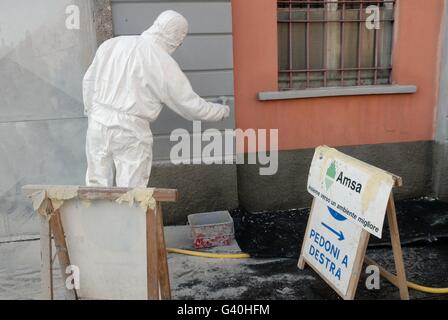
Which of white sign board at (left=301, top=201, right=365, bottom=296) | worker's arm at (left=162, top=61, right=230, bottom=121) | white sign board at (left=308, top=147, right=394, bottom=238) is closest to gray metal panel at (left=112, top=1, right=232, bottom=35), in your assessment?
worker's arm at (left=162, top=61, right=230, bottom=121)

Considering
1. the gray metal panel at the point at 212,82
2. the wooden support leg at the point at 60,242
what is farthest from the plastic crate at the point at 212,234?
the wooden support leg at the point at 60,242

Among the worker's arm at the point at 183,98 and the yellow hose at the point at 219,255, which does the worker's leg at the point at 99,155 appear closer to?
the worker's arm at the point at 183,98

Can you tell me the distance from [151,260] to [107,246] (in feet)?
1.05

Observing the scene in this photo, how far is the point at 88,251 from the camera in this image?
275cm

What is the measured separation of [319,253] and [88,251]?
185cm

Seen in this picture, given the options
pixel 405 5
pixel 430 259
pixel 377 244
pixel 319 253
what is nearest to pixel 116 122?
pixel 319 253

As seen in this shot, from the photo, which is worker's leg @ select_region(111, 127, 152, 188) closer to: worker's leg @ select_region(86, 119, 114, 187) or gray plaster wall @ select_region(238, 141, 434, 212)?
worker's leg @ select_region(86, 119, 114, 187)

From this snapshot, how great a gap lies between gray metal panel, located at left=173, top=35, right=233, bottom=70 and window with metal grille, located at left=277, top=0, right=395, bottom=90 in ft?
2.67

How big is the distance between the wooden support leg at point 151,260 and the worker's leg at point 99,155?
46.3 inches

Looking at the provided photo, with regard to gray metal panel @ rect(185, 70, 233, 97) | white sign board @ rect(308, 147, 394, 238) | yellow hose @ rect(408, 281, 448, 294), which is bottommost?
yellow hose @ rect(408, 281, 448, 294)

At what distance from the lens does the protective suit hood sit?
3494 millimetres

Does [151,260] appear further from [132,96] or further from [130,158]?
[132,96]

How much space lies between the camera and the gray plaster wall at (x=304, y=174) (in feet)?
17.1

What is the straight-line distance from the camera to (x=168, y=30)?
3.52 m
